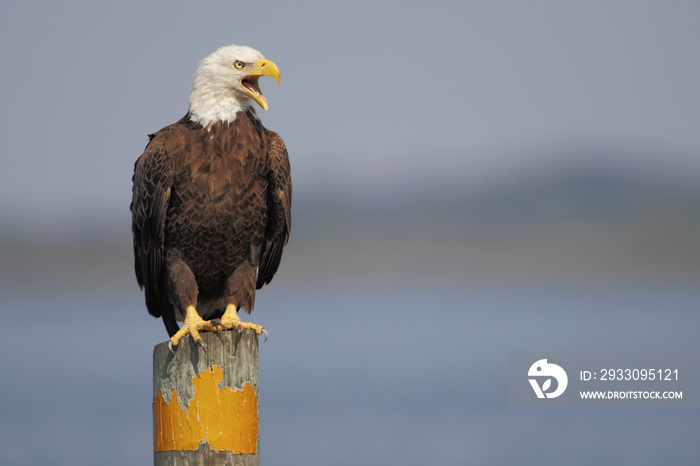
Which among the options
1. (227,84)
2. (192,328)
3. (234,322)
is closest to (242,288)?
(234,322)

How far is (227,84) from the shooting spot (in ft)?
20.1

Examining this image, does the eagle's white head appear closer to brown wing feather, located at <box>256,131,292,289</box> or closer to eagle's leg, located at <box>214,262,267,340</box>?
brown wing feather, located at <box>256,131,292,289</box>

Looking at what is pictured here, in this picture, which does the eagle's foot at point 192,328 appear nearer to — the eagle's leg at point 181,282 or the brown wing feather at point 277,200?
the eagle's leg at point 181,282

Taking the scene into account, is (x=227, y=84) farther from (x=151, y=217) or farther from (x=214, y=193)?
(x=151, y=217)

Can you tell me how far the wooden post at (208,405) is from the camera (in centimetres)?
443

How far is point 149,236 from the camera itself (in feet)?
20.2

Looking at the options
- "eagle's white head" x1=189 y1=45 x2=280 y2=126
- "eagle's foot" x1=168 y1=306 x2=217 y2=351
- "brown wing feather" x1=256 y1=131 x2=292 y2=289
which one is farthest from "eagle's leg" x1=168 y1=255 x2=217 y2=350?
"eagle's white head" x1=189 y1=45 x2=280 y2=126

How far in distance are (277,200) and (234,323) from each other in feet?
3.06

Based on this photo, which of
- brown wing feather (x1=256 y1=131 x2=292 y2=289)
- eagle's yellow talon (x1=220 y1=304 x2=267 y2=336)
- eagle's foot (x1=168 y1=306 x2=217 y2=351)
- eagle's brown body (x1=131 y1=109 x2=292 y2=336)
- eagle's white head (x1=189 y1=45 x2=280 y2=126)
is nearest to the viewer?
eagle's foot (x1=168 y1=306 x2=217 y2=351)

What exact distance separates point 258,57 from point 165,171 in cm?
101

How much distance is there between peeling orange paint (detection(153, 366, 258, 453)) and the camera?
443 centimetres

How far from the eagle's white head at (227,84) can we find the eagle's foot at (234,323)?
127cm

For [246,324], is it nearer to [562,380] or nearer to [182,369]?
[182,369]

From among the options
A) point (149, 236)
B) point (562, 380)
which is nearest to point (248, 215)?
point (149, 236)
